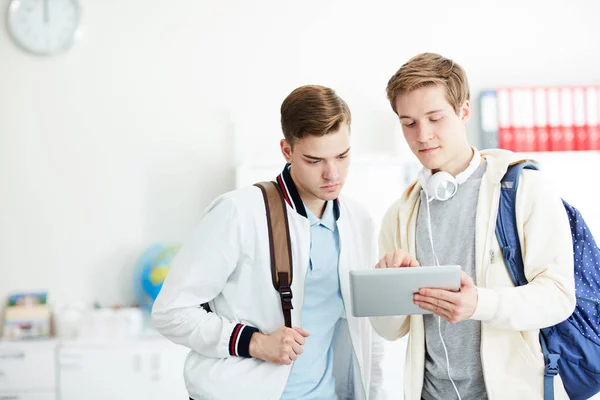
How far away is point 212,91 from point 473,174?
9.02 ft

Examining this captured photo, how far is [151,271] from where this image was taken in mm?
4105

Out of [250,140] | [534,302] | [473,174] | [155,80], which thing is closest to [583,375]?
[534,302]

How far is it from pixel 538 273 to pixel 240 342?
0.71m

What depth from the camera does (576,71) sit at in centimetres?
445

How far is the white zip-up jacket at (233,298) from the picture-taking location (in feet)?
5.94

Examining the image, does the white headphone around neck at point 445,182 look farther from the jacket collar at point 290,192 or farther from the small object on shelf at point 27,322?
the small object on shelf at point 27,322

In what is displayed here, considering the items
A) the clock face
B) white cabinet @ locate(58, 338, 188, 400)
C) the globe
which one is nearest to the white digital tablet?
white cabinet @ locate(58, 338, 188, 400)

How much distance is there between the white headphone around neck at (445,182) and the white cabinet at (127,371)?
2271 mm

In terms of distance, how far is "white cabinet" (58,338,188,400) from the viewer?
3.82 metres

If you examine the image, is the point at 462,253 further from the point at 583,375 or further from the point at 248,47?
the point at 248,47

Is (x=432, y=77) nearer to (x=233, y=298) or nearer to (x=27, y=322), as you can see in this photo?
(x=233, y=298)

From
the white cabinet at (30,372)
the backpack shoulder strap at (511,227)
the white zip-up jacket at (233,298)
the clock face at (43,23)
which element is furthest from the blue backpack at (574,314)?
the clock face at (43,23)

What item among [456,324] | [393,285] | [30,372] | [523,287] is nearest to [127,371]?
[30,372]

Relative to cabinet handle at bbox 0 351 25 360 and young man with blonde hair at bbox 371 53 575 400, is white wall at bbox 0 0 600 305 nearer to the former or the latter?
cabinet handle at bbox 0 351 25 360
